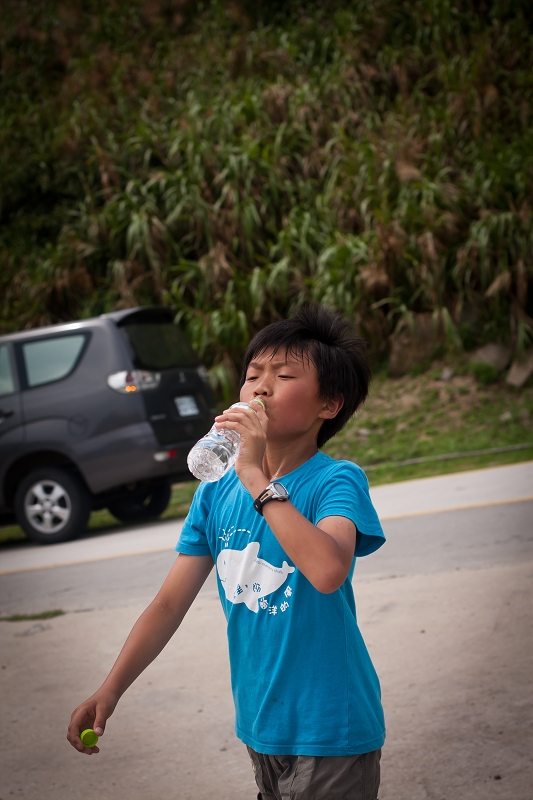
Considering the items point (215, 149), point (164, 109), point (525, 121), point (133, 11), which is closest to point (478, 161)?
point (525, 121)

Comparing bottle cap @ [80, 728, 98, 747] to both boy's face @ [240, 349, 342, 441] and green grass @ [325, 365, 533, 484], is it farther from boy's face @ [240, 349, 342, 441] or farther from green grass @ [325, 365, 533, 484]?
green grass @ [325, 365, 533, 484]

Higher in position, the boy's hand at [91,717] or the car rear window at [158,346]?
the boy's hand at [91,717]

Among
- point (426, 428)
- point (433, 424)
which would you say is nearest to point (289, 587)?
point (426, 428)

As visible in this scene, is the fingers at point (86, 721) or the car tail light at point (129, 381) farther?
the car tail light at point (129, 381)

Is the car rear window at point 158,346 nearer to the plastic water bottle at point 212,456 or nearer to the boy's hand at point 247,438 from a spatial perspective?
the plastic water bottle at point 212,456

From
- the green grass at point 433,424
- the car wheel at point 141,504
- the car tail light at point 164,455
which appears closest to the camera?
the car tail light at point 164,455

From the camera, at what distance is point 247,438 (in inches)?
66.4

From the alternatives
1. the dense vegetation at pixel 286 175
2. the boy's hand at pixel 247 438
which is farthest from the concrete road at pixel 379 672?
the dense vegetation at pixel 286 175

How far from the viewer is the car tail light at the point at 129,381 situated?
7719 millimetres

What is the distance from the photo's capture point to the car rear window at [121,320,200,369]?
26.0ft

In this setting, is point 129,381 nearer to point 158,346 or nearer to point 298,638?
point 158,346

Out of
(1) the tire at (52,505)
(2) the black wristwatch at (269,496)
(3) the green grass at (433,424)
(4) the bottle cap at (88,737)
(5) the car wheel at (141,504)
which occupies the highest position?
(2) the black wristwatch at (269,496)

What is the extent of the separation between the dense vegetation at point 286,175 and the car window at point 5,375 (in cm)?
408

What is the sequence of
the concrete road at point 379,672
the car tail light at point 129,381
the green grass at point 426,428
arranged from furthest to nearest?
1. the green grass at point 426,428
2. the car tail light at point 129,381
3. the concrete road at point 379,672
